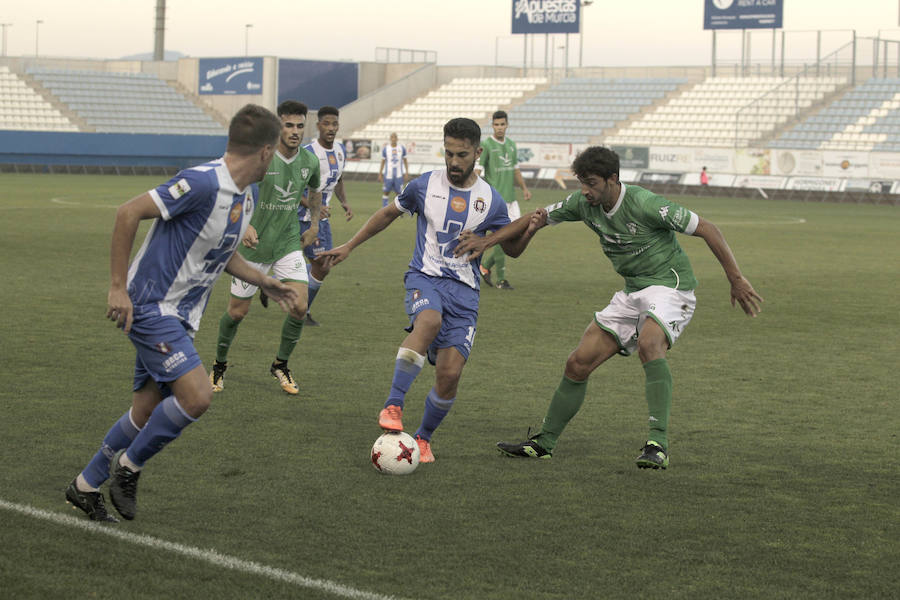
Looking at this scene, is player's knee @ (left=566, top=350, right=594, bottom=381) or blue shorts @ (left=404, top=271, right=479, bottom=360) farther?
player's knee @ (left=566, top=350, right=594, bottom=381)

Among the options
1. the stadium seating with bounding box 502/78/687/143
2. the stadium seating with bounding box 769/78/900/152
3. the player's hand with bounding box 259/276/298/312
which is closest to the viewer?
the player's hand with bounding box 259/276/298/312

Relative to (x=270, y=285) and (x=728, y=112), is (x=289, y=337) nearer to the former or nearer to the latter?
(x=270, y=285)

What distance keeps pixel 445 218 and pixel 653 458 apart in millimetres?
1797

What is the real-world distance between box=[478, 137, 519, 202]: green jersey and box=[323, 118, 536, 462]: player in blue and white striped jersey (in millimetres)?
8959

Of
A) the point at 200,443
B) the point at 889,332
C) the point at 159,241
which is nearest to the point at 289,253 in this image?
the point at 200,443

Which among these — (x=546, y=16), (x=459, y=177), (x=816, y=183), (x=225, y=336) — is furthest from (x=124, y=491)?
(x=546, y=16)

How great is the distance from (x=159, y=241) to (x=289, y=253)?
375 cm

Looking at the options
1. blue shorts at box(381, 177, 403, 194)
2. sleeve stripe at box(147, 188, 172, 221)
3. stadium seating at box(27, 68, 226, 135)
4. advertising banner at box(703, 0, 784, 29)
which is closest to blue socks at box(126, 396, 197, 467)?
sleeve stripe at box(147, 188, 172, 221)

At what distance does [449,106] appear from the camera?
57.2m

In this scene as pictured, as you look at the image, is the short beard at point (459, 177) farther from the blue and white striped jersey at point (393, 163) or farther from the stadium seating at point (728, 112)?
the stadium seating at point (728, 112)

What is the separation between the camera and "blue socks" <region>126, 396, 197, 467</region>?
5.25 metres

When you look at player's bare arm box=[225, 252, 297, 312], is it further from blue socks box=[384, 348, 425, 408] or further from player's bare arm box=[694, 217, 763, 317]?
player's bare arm box=[694, 217, 763, 317]

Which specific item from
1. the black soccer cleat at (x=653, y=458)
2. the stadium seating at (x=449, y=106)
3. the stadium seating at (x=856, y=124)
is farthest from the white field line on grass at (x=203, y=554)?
the stadium seating at (x=449, y=106)

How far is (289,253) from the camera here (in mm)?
8992
